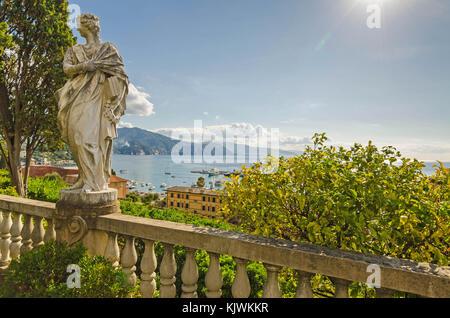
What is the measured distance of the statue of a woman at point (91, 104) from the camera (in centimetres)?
324

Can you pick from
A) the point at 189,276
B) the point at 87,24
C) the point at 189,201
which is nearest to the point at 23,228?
the point at 189,276

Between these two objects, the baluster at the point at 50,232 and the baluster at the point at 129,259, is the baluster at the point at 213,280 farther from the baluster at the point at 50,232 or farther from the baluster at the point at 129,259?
the baluster at the point at 50,232

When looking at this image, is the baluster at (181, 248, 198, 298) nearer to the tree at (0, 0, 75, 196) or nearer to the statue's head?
the statue's head

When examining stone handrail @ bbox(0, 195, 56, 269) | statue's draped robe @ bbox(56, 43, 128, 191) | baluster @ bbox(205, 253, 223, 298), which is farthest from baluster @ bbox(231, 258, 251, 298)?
stone handrail @ bbox(0, 195, 56, 269)

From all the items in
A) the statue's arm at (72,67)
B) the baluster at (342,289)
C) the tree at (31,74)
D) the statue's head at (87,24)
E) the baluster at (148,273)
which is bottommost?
the baluster at (148,273)

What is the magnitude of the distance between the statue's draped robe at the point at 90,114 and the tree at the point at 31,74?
39.7 feet

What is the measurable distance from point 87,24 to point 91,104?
1266 mm

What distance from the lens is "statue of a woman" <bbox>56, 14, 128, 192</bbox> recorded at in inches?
128

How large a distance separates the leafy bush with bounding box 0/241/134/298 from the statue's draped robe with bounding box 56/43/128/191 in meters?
1.01

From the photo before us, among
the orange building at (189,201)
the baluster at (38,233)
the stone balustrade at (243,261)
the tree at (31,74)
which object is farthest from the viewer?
the orange building at (189,201)

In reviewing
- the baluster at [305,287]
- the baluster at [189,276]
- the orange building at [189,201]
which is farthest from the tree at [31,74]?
the orange building at [189,201]

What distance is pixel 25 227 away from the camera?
12.3 ft

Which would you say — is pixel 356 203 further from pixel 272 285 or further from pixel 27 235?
pixel 27 235
